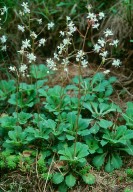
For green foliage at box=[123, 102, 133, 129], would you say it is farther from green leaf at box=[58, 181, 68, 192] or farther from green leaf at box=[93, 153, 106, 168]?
green leaf at box=[58, 181, 68, 192]

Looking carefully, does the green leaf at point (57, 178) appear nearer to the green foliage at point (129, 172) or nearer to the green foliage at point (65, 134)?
the green foliage at point (65, 134)

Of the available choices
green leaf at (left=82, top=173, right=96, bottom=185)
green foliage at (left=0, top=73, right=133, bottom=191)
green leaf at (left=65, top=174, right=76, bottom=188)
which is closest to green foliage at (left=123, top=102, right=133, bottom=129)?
green foliage at (left=0, top=73, right=133, bottom=191)

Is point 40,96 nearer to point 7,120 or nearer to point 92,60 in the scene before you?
point 7,120

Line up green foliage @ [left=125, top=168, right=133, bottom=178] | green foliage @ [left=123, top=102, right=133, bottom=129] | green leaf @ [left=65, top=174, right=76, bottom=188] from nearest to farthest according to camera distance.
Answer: green leaf @ [left=65, top=174, right=76, bottom=188] → green foliage @ [left=125, top=168, right=133, bottom=178] → green foliage @ [left=123, top=102, right=133, bottom=129]

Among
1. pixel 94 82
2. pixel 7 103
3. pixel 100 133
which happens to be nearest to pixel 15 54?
pixel 7 103

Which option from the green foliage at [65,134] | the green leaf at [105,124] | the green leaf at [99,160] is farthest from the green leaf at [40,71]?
the green leaf at [99,160]

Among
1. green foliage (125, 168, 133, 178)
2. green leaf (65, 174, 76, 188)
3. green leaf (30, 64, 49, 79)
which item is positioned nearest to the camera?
green leaf (65, 174, 76, 188)
